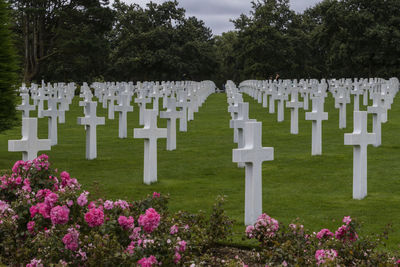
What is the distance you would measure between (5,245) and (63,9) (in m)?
50.3

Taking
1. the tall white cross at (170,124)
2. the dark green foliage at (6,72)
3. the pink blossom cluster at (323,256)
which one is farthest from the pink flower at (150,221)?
the tall white cross at (170,124)

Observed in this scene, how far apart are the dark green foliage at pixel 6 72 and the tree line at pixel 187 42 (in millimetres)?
39815

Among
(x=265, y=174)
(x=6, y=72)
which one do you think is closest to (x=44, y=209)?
(x=265, y=174)

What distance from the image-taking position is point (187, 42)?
242ft

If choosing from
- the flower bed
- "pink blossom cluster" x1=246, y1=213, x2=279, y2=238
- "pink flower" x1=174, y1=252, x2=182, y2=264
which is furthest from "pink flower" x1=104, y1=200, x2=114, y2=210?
"pink blossom cluster" x1=246, y1=213, x2=279, y2=238

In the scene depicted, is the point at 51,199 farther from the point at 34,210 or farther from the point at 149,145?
the point at 149,145

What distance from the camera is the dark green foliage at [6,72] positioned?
12258mm

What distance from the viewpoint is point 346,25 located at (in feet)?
213

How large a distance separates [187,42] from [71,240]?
69231 mm

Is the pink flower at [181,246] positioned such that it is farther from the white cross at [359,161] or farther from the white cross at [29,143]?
the white cross at [359,161]

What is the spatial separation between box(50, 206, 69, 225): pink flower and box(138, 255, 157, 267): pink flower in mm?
991

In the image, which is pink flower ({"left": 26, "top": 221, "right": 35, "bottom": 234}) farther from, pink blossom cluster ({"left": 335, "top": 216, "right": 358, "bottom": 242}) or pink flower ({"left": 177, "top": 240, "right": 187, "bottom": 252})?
pink blossom cluster ({"left": 335, "top": 216, "right": 358, "bottom": 242})

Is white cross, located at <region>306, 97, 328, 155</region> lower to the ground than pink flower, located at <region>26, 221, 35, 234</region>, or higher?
higher

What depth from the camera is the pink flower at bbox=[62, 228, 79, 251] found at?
17.2 feet
